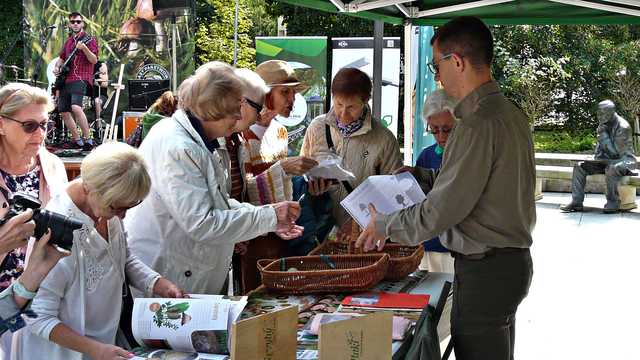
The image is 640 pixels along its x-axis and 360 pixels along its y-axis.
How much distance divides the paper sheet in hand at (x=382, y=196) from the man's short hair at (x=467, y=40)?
596mm

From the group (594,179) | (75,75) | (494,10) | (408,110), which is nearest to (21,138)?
(494,10)

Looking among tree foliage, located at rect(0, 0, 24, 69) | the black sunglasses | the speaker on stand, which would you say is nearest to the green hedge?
the speaker on stand

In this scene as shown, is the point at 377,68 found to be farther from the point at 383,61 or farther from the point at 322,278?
the point at 322,278

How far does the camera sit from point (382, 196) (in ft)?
9.52

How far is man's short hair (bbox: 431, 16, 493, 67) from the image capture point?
250 cm

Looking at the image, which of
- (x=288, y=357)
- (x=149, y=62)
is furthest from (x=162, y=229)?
(x=149, y=62)

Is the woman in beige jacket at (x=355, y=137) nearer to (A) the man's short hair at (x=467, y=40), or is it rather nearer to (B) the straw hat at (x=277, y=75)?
(B) the straw hat at (x=277, y=75)

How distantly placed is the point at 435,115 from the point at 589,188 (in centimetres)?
1009

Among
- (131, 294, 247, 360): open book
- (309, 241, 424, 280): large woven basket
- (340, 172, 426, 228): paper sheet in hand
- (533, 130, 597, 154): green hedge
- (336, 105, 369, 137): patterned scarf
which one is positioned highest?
(336, 105, 369, 137): patterned scarf

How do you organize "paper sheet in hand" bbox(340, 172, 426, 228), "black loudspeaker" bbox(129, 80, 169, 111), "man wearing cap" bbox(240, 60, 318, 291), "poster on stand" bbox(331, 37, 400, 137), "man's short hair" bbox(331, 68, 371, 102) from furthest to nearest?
"poster on stand" bbox(331, 37, 400, 137)
"black loudspeaker" bbox(129, 80, 169, 111)
"man's short hair" bbox(331, 68, 371, 102)
"man wearing cap" bbox(240, 60, 318, 291)
"paper sheet in hand" bbox(340, 172, 426, 228)

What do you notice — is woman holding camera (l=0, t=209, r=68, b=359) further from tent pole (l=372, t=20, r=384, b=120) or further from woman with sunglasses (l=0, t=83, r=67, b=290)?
tent pole (l=372, t=20, r=384, b=120)

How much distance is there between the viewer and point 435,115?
3.45 metres

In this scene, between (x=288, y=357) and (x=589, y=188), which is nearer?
(x=288, y=357)

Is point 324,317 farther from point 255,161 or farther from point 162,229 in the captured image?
point 255,161
